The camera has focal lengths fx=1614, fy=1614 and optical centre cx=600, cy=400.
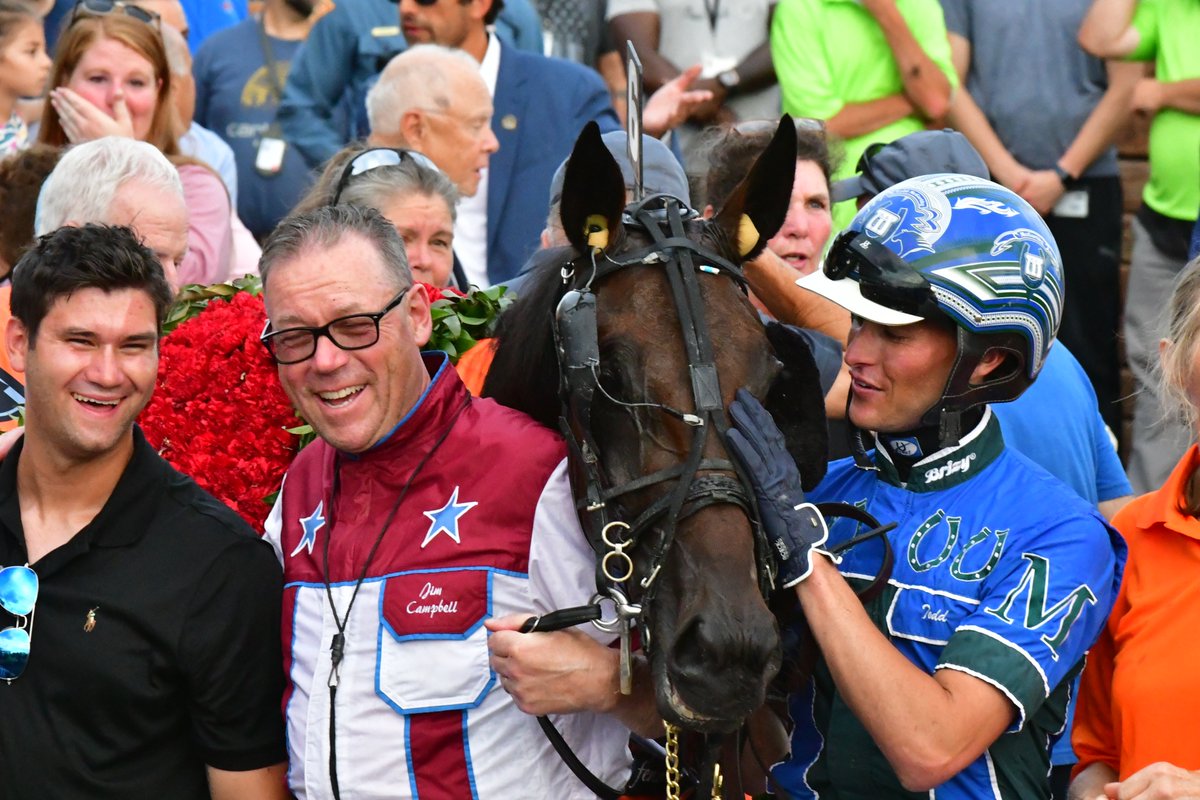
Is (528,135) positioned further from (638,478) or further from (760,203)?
(638,478)

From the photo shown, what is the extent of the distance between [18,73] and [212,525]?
4397mm

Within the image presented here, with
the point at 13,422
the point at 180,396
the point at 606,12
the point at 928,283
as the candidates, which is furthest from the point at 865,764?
the point at 606,12

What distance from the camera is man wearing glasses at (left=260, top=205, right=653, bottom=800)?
11.0ft

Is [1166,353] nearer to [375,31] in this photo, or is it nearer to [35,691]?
[35,691]

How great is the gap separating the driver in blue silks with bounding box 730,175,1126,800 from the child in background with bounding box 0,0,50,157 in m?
4.92

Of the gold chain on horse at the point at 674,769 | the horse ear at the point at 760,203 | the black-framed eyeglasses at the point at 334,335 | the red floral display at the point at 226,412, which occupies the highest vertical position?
the horse ear at the point at 760,203

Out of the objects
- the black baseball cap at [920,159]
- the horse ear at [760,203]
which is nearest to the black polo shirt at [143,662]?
the horse ear at [760,203]

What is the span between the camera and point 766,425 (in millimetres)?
3170

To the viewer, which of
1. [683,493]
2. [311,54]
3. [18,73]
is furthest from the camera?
[311,54]

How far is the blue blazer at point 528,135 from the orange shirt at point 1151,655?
4028 millimetres

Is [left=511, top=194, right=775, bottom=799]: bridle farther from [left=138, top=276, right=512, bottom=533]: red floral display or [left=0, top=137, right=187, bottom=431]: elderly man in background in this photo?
[left=0, top=137, right=187, bottom=431]: elderly man in background

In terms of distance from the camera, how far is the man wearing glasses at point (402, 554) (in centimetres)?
335

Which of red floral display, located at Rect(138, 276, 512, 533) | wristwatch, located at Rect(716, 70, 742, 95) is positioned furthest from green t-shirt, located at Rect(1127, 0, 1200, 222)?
red floral display, located at Rect(138, 276, 512, 533)

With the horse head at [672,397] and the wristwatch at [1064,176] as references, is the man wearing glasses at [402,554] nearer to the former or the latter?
the horse head at [672,397]
